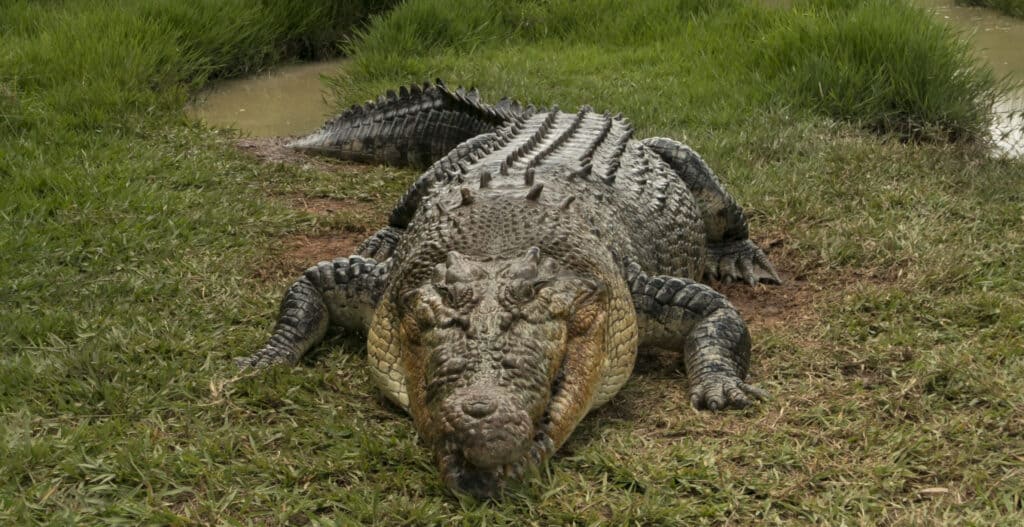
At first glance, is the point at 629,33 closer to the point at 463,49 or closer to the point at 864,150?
the point at 463,49

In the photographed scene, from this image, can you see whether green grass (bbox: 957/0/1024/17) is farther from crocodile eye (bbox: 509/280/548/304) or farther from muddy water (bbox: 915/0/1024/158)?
crocodile eye (bbox: 509/280/548/304)

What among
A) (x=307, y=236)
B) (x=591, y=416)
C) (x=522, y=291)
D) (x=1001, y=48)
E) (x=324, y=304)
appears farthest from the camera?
(x=1001, y=48)

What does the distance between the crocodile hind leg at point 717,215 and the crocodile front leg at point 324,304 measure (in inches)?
69.8

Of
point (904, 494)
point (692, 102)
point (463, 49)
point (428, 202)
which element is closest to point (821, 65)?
point (692, 102)

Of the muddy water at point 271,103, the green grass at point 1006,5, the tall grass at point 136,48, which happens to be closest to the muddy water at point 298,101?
the muddy water at point 271,103

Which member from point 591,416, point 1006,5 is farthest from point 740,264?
point 1006,5

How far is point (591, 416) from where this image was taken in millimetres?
3408

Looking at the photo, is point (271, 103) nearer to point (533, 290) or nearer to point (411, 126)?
point (411, 126)

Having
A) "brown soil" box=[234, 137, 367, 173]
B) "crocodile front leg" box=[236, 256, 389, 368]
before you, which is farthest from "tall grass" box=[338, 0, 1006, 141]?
"crocodile front leg" box=[236, 256, 389, 368]

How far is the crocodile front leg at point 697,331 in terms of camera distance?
11.7 feet

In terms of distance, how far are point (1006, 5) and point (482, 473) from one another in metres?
9.99

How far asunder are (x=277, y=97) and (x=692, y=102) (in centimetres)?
334

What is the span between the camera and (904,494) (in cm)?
295

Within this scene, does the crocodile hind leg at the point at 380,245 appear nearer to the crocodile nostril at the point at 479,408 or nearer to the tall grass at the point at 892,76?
the crocodile nostril at the point at 479,408
